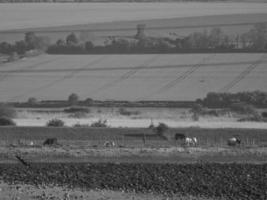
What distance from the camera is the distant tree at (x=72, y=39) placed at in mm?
55206

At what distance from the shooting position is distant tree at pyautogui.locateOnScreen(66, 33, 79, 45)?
55.2m

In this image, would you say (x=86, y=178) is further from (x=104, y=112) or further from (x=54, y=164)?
(x=104, y=112)

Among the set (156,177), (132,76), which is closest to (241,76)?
(132,76)

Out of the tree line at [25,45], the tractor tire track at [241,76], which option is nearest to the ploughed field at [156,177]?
the tractor tire track at [241,76]

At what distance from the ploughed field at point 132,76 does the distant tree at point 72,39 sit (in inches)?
192

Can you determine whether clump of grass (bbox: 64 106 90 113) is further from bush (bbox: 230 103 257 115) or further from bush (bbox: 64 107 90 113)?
bush (bbox: 230 103 257 115)

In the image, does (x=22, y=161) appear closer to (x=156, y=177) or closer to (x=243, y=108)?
(x=156, y=177)

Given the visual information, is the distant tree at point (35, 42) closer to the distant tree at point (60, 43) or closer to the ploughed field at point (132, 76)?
the distant tree at point (60, 43)

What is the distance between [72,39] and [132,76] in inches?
582

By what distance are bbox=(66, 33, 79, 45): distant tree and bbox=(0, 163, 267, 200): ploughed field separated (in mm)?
40764

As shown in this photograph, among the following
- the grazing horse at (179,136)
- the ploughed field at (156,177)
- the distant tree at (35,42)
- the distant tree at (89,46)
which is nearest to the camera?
the ploughed field at (156,177)

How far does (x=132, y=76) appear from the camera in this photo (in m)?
43.0

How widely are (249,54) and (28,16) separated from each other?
32712mm

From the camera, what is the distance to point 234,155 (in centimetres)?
1612
